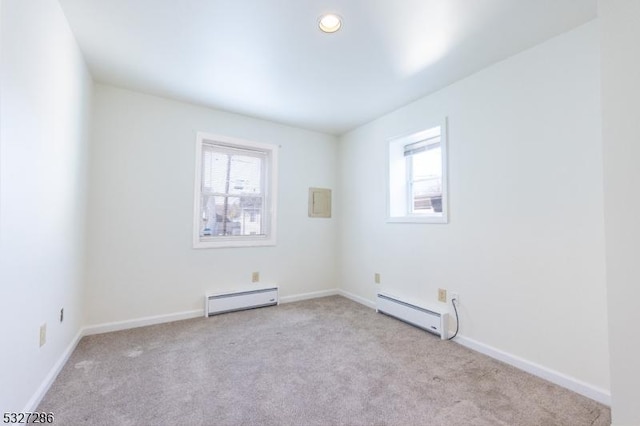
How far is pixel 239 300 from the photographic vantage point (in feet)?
11.0

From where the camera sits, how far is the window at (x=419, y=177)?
282 centimetres

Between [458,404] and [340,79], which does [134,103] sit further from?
[458,404]

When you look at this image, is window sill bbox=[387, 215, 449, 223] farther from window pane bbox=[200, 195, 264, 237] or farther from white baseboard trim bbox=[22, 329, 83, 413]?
white baseboard trim bbox=[22, 329, 83, 413]

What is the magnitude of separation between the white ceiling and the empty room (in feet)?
0.06

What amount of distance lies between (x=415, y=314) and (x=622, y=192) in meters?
2.02

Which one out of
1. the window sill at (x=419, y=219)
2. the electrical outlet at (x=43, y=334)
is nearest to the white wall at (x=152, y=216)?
the electrical outlet at (x=43, y=334)

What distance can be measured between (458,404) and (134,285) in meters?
3.00

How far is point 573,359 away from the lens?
1.85 meters

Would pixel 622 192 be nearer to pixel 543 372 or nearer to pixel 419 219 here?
pixel 543 372

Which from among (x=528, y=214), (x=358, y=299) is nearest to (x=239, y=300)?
(x=358, y=299)

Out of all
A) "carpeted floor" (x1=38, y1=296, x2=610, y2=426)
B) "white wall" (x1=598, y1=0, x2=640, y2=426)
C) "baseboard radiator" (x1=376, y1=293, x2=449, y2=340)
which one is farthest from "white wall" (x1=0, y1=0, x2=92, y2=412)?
"baseboard radiator" (x1=376, y1=293, x2=449, y2=340)

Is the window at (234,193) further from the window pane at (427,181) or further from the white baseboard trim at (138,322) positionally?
the window pane at (427,181)

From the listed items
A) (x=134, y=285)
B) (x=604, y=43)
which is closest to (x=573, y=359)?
(x=604, y=43)

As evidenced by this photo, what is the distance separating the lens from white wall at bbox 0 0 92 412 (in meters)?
1.28
